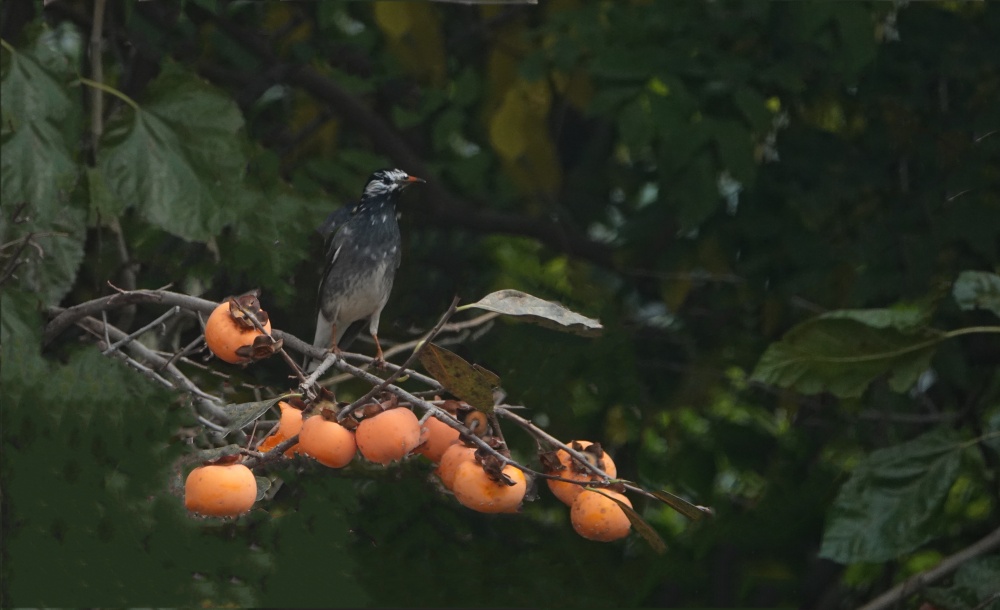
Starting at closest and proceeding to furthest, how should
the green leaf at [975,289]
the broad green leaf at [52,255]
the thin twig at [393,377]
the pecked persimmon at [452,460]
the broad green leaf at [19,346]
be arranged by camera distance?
the thin twig at [393,377] < the pecked persimmon at [452,460] < the broad green leaf at [19,346] < the broad green leaf at [52,255] < the green leaf at [975,289]

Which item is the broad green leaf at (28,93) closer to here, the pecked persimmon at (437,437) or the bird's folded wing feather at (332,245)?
the bird's folded wing feather at (332,245)

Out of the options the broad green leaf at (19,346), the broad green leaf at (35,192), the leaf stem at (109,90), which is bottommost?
the broad green leaf at (19,346)

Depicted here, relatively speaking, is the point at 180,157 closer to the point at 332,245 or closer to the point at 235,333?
the point at 332,245

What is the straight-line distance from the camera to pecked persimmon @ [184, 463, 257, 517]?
31.6 inches

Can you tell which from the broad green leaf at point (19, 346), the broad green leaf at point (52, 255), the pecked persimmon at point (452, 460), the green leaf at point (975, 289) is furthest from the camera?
the green leaf at point (975, 289)

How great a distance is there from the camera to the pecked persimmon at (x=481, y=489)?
82 cm

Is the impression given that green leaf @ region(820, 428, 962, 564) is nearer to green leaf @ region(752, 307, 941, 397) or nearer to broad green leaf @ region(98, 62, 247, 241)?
green leaf @ region(752, 307, 941, 397)

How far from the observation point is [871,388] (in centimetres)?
197

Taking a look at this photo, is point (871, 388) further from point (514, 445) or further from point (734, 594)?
point (514, 445)

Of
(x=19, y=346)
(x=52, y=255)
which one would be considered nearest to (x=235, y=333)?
(x=19, y=346)

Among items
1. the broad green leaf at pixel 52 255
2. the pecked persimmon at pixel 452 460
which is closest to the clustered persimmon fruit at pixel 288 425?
the pecked persimmon at pixel 452 460

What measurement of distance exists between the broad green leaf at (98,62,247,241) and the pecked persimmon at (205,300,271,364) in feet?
2.09

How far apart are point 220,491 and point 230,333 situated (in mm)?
124

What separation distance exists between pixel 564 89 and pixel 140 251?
2.41 ft
